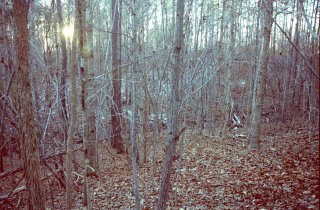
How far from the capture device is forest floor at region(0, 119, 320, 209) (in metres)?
4.91

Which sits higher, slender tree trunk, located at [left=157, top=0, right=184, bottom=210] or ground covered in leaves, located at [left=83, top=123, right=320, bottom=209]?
slender tree trunk, located at [left=157, top=0, right=184, bottom=210]

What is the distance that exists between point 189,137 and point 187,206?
6.67 meters

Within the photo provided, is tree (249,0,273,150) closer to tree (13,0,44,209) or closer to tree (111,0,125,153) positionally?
tree (111,0,125,153)

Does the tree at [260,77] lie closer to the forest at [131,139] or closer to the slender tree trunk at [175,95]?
the forest at [131,139]

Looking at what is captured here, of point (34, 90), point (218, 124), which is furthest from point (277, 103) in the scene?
point (34, 90)

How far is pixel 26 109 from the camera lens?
150 inches

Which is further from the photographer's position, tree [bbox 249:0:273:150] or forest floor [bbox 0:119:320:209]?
tree [bbox 249:0:273:150]

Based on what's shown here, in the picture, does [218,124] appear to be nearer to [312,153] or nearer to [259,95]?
[259,95]

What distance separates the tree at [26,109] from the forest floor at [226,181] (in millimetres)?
1537

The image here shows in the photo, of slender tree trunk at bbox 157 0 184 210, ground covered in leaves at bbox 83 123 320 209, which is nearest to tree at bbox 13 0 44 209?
slender tree trunk at bbox 157 0 184 210

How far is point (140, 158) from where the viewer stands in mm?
9312

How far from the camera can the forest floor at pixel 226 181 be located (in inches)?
193

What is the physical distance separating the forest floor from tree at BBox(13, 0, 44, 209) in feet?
5.04

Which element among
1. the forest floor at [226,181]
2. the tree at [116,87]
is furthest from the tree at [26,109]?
the tree at [116,87]
